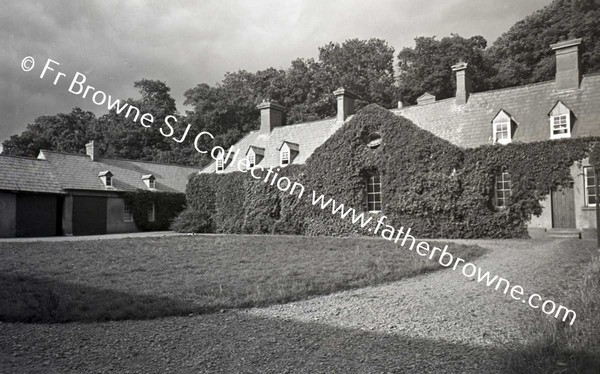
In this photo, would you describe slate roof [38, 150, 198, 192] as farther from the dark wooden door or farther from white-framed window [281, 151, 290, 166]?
the dark wooden door

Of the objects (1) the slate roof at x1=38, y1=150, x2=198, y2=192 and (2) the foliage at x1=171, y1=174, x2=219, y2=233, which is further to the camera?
(1) the slate roof at x1=38, y1=150, x2=198, y2=192

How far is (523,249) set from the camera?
547 inches

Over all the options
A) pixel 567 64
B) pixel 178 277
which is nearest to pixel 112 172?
pixel 178 277

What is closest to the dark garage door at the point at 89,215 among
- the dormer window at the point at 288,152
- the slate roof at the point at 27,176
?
the slate roof at the point at 27,176

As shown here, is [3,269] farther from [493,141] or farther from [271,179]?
[493,141]

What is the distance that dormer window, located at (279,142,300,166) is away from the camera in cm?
2764

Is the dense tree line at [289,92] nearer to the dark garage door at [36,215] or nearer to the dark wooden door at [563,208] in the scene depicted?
the dark wooden door at [563,208]

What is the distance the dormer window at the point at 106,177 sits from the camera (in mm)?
33156

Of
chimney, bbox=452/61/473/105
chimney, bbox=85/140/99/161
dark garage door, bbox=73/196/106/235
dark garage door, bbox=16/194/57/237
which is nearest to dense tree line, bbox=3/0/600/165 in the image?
chimney, bbox=452/61/473/105

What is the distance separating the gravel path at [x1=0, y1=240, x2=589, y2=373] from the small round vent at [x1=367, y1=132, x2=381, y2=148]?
1552 cm

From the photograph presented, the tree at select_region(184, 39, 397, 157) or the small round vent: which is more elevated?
the tree at select_region(184, 39, 397, 157)

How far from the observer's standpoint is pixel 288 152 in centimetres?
2767

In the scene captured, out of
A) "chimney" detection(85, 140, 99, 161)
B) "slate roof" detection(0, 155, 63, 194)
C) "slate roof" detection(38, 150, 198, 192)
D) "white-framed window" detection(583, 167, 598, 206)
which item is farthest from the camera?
"chimney" detection(85, 140, 99, 161)

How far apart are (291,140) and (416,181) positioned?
36.2ft
